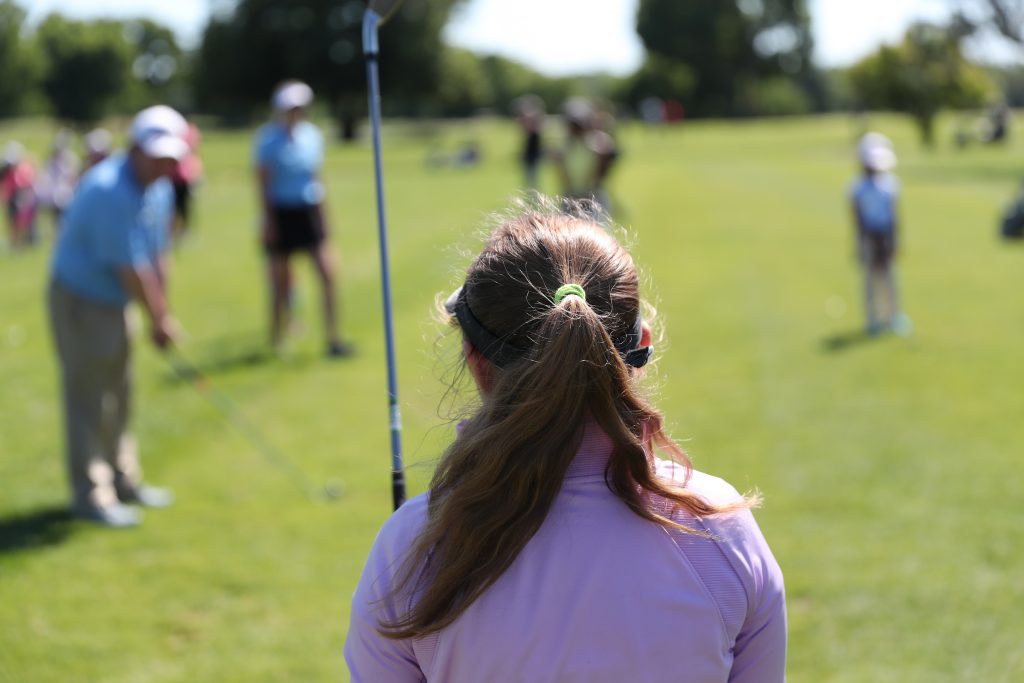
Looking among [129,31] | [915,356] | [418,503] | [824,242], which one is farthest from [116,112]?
[418,503]

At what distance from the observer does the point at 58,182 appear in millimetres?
23641

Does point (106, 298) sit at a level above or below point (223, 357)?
above

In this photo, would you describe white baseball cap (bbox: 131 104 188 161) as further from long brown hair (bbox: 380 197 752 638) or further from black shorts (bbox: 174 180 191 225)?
black shorts (bbox: 174 180 191 225)

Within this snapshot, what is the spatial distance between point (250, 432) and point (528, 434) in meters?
6.40

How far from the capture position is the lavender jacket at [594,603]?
1.63m

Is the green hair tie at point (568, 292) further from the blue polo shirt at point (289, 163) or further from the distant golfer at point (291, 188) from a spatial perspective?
the blue polo shirt at point (289, 163)

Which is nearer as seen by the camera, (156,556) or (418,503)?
(418,503)

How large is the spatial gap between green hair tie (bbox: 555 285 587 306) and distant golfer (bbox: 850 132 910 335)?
9419mm

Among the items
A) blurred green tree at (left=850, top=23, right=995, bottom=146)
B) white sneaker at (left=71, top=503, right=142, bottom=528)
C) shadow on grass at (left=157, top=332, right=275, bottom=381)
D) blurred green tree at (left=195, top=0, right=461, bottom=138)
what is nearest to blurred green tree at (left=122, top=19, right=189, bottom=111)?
blurred green tree at (left=850, top=23, right=995, bottom=146)

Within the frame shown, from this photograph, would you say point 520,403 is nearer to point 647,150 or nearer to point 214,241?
point 214,241

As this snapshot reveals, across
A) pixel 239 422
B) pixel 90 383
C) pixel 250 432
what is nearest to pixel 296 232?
pixel 239 422

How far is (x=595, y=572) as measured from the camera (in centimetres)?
164

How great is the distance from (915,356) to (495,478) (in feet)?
31.2

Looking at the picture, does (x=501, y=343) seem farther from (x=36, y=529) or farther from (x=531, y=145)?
(x=531, y=145)
